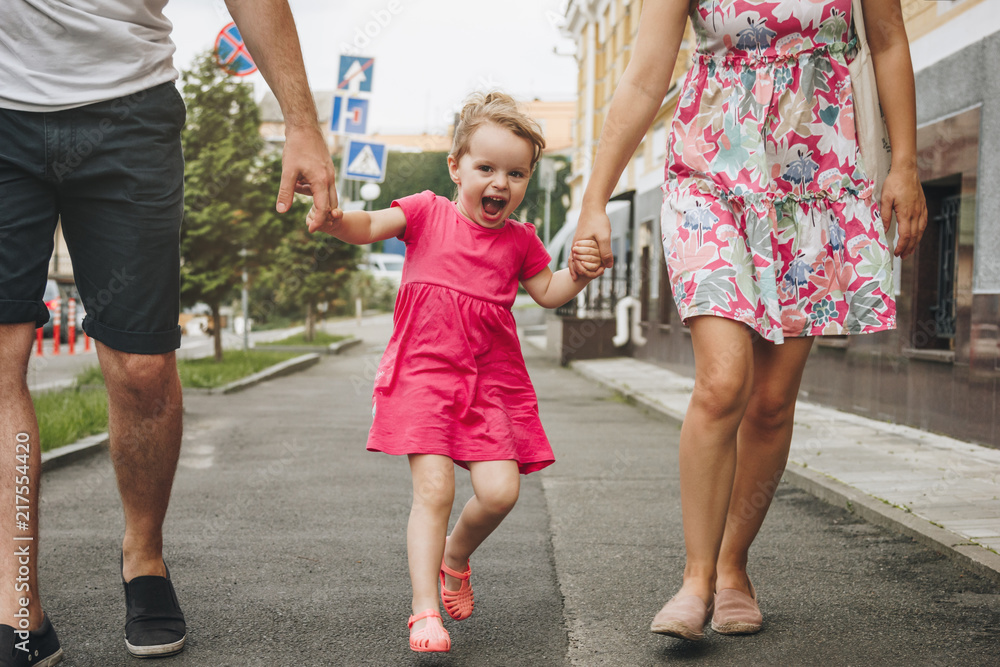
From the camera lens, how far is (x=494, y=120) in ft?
9.68

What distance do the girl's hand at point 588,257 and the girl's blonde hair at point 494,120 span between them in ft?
1.15

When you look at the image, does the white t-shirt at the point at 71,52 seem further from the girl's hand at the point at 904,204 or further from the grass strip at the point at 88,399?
the girl's hand at the point at 904,204

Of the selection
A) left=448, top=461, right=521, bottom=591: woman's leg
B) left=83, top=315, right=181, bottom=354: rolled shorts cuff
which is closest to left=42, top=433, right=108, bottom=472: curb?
left=83, top=315, right=181, bottom=354: rolled shorts cuff

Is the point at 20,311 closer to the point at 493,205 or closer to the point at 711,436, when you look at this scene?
the point at 493,205

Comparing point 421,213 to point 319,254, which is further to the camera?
point 319,254

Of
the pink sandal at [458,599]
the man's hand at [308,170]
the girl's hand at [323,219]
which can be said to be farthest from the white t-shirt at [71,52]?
the pink sandal at [458,599]

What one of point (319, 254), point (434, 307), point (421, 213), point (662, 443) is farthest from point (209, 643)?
point (319, 254)

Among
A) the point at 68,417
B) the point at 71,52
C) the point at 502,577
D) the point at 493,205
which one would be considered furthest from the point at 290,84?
the point at 68,417

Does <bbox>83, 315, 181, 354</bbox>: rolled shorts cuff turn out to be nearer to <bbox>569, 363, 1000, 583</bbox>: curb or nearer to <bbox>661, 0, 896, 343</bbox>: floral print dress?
<bbox>661, 0, 896, 343</bbox>: floral print dress

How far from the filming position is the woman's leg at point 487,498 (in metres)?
2.82

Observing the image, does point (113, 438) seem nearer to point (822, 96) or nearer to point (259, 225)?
point (822, 96)

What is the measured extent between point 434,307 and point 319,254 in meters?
22.1

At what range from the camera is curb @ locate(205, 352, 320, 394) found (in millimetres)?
11883

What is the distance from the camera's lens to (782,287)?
2895 mm
